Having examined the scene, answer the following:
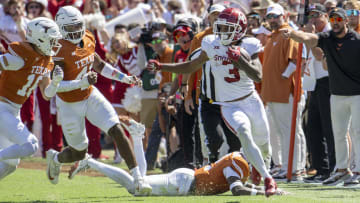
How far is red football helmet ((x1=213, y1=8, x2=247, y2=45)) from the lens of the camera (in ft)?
26.5

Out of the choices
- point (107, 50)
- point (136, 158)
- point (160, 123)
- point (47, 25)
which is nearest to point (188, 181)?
point (136, 158)

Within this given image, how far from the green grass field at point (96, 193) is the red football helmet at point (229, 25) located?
1767mm

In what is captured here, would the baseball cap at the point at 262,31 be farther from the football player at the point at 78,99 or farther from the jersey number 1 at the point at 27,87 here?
the jersey number 1 at the point at 27,87

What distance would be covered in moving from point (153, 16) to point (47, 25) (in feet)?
19.9

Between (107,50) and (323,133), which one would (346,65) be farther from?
(107,50)

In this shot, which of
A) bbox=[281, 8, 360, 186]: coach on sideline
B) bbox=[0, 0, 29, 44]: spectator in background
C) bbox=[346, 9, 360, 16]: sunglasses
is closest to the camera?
bbox=[281, 8, 360, 186]: coach on sideline

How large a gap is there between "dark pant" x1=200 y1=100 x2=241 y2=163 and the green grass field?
35.5 inches

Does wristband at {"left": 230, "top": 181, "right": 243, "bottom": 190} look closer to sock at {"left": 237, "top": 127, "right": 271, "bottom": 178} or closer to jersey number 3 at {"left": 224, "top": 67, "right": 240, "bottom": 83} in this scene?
sock at {"left": 237, "top": 127, "right": 271, "bottom": 178}

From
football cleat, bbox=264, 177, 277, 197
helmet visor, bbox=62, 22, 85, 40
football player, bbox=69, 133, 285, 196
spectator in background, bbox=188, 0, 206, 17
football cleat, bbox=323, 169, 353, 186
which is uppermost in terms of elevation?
helmet visor, bbox=62, 22, 85, 40

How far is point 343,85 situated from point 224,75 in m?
1.88

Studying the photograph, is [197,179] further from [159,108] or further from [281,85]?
[159,108]

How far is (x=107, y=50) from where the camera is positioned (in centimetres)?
1332

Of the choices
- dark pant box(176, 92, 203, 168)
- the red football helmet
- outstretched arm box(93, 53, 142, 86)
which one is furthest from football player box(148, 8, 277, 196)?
dark pant box(176, 92, 203, 168)

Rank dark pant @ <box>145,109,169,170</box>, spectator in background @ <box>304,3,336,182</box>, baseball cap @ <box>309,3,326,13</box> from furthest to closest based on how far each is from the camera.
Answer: dark pant @ <box>145,109,169,170</box>, baseball cap @ <box>309,3,326,13</box>, spectator in background @ <box>304,3,336,182</box>
